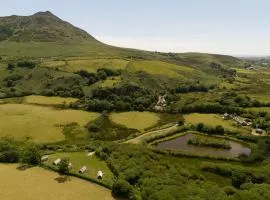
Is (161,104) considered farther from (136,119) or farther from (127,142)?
(127,142)

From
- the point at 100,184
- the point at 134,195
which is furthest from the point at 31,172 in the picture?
the point at 134,195

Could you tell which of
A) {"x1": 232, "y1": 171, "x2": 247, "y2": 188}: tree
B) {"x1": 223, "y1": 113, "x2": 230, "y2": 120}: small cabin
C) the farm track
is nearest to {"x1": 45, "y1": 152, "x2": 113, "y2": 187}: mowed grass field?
the farm track

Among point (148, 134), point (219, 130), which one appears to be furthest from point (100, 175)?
point (219, 130)

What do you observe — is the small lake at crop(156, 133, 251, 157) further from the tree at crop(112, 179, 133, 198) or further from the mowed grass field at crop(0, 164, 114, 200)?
the mowed grass field at crop(0, 164, 114, 200)

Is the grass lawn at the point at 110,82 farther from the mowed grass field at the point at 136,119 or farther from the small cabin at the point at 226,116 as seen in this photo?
the small cabin at the point at 226,116

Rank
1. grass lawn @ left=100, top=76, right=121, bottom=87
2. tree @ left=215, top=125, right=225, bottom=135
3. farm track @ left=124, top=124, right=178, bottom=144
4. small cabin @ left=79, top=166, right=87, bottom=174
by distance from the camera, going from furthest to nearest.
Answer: grass lawn @ left=100, top=76, right=121, bottom=87, tree @ left=215, top=125, right=225, bottom=135, farm track @ left=124, top=124, right=178, bottom=144, small cabin @ left=79, top=166, right=87, bottom=174

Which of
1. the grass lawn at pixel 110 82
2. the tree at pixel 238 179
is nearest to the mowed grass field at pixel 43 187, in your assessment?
the tree at pixel 238 179
